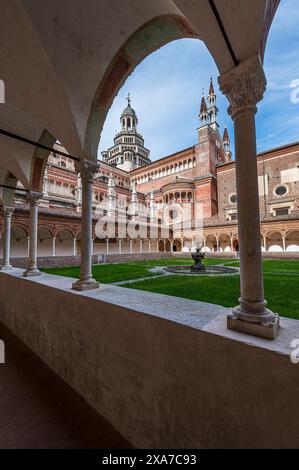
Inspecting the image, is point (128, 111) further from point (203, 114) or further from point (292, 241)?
point (292, 241)

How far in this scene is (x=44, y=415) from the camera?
270 centimetres

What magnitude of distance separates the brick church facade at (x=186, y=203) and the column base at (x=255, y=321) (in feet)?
53.5

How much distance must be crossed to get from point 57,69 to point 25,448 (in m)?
4.95

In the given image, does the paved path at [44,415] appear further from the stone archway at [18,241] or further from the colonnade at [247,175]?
the stone archway at [18,241]

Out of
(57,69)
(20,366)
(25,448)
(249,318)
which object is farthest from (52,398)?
(57,69)

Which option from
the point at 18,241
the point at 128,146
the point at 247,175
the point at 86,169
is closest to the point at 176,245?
the point at 18,241

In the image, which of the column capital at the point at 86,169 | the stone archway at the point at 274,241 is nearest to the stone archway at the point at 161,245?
the stone archway at the point at 274,241

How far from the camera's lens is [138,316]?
82.0 inches

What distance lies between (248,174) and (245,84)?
2.58ft

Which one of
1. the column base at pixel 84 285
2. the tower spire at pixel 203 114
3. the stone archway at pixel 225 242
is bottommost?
the column base at pixel 84 285

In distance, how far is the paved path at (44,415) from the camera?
2320 mm

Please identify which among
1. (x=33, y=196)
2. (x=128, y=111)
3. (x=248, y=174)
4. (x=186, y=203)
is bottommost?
(x=248, y=174)

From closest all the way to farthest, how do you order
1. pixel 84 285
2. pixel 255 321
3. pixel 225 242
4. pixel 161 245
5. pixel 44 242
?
pixel 255 321 → pixel 84 285 → pixel 44 242 → pixel 225 242 → pixel 161 245

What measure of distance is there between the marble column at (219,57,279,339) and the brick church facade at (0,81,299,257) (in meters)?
16.0
